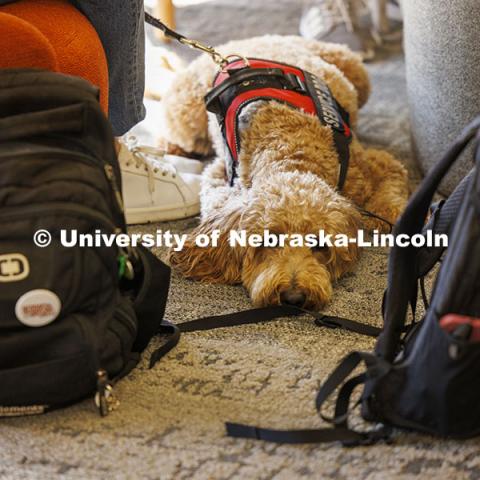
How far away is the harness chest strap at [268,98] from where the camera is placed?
6.30 feet

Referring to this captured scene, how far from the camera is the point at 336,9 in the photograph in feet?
10.9

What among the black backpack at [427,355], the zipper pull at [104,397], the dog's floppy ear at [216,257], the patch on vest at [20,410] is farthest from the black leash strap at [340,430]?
the dog's floppy ear at [216,257]

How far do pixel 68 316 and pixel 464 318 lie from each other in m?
0.60

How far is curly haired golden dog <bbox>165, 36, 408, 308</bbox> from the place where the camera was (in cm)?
167

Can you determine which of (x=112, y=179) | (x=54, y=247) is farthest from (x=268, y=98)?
(x=54, y=247)

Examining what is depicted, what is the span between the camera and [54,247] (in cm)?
121

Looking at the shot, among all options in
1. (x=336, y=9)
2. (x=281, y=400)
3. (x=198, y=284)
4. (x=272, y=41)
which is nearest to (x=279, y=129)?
(x=198, y=284)

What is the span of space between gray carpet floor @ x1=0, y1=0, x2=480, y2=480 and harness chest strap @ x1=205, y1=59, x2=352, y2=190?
1.26 ft

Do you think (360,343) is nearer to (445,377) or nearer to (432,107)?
(445,377)

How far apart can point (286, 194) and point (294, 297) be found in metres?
0.22

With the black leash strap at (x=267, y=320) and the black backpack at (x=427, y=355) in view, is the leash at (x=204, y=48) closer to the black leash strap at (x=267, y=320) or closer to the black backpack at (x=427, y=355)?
the black leash strap at (x=267, y=320)

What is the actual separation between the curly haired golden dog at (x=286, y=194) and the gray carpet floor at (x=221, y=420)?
6cm

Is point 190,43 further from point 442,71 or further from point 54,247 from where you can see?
point 54,247

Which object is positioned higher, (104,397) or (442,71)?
(442,71)
